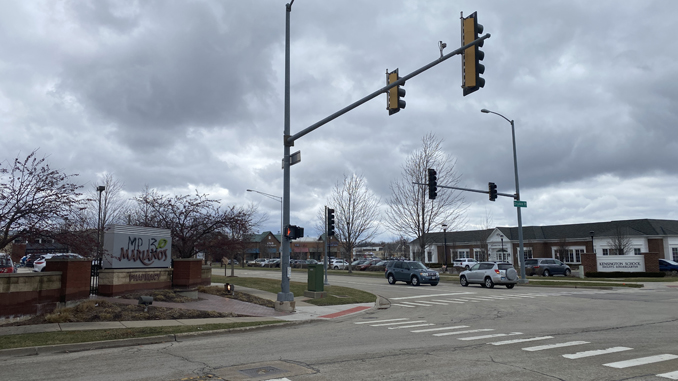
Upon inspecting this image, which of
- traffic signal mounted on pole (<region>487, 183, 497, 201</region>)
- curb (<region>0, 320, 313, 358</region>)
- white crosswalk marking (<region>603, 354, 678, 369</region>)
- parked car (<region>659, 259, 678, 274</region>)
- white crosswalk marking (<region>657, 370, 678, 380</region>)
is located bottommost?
curb (<region>0, 320, 313, 358</region>)

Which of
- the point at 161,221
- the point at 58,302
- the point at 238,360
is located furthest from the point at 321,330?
the point at 161,221

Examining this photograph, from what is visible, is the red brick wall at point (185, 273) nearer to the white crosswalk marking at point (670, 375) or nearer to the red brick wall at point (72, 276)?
the red brick wall at point (72, 276)

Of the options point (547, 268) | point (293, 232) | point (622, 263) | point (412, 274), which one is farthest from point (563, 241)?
point (293, 232)

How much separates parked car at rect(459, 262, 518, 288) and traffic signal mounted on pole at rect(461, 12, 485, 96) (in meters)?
20.0

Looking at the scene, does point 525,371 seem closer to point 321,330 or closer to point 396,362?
point 396,362

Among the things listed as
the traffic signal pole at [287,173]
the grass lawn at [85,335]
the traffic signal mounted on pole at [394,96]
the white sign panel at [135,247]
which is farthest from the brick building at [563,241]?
the grass lawn at [85,335]

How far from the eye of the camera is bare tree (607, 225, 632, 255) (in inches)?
2100

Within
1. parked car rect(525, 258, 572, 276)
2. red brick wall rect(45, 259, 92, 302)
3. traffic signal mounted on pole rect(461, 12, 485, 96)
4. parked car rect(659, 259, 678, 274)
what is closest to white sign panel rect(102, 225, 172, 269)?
red brick wall rect(45, 259, 92, 302)

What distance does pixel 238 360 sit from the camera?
848 cm

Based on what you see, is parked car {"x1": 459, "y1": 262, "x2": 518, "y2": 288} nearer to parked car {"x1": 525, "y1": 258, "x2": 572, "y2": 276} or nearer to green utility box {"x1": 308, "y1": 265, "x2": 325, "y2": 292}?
green utility box {"x1": 308, "y1": 265, "x2": 325, "y2": 292}

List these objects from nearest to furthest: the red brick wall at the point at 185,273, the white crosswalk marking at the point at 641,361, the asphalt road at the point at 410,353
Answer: the asphalt road at the point at 410,353
the white crosswalk marking at the point at 641,361
the red brick wall at the point at 185,273

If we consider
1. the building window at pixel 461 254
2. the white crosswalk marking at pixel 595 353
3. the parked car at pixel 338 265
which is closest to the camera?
the white crosswalk marking at pixel 595 353

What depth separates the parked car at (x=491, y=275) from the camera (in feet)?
92.6

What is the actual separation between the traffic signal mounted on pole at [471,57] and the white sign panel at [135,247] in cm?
1312
